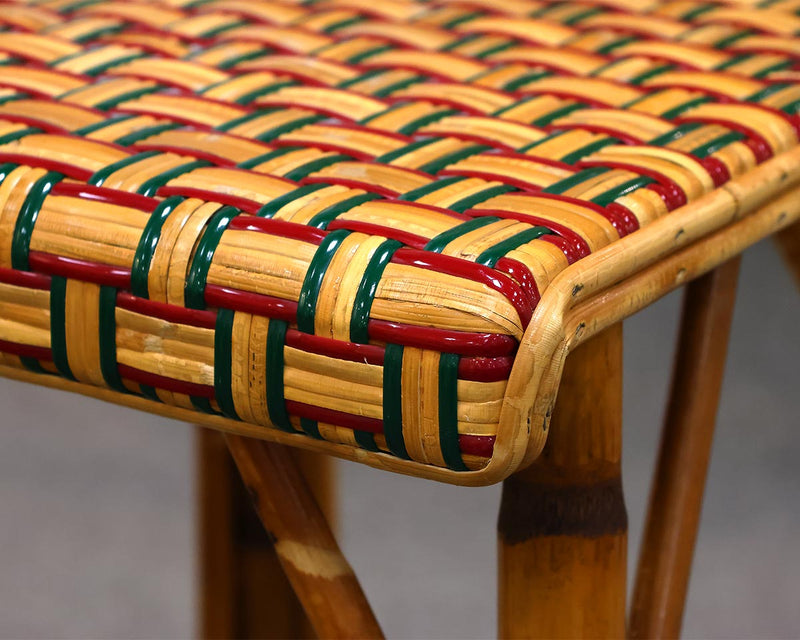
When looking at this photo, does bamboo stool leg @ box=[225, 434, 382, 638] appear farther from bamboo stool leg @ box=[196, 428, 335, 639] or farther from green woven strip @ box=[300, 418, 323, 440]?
bamboo stool leg @ box=[196, 428, 335, 639]

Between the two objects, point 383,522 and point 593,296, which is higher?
point 593,296

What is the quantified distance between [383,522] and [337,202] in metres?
0.93

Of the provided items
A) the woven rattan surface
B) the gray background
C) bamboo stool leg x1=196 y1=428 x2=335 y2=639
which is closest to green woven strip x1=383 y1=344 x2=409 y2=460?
the woven rattan surface

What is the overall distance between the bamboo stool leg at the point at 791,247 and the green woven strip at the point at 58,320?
0.45m

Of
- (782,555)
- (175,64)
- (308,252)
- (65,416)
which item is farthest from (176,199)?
(65,416)

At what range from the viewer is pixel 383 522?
1248mm

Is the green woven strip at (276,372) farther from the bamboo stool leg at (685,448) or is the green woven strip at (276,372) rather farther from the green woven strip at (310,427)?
the bamboo stool leg at (685,448)

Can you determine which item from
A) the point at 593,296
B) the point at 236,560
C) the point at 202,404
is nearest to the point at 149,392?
the point at 202,404

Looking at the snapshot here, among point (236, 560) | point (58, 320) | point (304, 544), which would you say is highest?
point (58, 320)

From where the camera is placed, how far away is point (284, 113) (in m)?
0.45

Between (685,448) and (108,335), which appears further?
(685,448)

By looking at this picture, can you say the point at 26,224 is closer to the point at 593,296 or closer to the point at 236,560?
the point at 593,296

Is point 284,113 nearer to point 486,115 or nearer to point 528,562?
point 486,115

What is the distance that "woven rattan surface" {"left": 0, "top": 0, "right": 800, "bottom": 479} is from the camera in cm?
31
